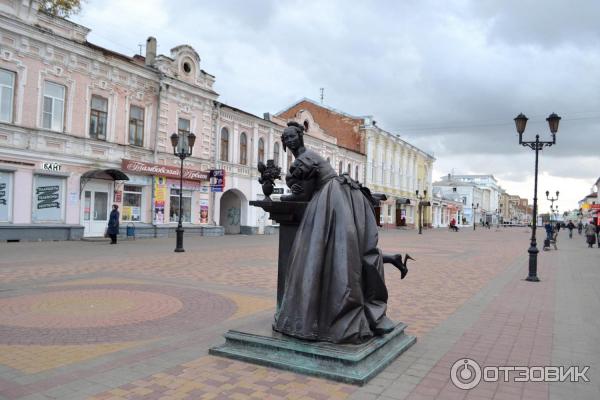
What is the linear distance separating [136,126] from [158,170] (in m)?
2.33

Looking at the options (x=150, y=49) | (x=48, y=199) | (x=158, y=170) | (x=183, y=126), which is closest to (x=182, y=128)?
(x=183, y=126)

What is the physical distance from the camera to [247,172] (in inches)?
1179

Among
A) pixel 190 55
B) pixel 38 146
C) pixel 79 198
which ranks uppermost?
pixel 190 55

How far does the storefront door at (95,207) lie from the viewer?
20.5 meters

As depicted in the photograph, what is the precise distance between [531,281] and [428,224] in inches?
2086

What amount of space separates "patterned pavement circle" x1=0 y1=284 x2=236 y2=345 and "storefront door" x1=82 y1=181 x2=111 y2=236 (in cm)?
1328

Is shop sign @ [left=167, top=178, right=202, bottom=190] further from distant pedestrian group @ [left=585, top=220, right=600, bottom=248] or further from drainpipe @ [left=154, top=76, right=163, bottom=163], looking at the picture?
distant pedestrian group @ [left=585, top=220, right=600, bottom=248]

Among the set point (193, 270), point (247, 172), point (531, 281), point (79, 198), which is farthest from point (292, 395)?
point (247, 172)

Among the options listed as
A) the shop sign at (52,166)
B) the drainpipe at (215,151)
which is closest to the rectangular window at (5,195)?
the shop sign at (52,166)

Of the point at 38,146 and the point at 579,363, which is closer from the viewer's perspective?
the point at 579,363

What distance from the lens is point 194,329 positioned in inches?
225

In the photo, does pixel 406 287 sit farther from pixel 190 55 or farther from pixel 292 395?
pixel 190 55

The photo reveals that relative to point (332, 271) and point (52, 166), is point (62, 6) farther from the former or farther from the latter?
point (332, 271)

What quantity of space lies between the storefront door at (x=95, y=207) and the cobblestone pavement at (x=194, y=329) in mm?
8769
